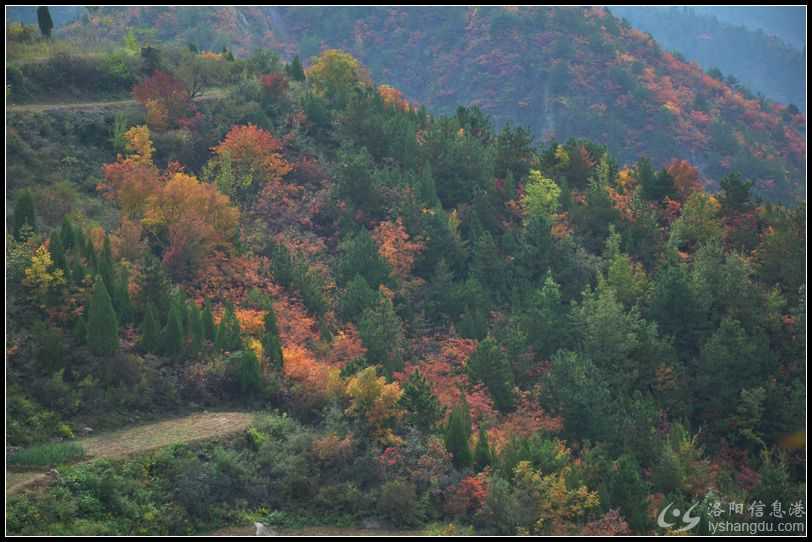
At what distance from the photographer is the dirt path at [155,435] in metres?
24.4

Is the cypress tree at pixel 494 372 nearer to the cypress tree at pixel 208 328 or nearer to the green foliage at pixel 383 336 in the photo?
the green foliage at pixel 383 336

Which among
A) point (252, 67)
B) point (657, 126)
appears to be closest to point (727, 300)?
point (252, 67)

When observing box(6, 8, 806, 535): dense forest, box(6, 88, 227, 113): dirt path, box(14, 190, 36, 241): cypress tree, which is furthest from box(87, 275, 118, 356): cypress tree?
box(6, 88, 227, 113): dirt path

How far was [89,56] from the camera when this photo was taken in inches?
2041

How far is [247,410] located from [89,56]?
29.9 m

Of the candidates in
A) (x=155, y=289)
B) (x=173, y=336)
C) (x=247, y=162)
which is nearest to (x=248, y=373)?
(x=173, y=336)

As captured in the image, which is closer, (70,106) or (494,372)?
(494,372)

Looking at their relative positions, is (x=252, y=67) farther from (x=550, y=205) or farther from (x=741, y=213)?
(x=741, y=213)

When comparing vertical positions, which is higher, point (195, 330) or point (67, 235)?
point (67, 235)

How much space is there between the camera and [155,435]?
26594mm

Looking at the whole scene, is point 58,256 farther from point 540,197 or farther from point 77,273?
point 540,197

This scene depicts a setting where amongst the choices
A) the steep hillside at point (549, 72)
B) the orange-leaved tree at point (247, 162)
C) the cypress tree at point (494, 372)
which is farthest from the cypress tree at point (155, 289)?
the steep hillside at point (549, 72)

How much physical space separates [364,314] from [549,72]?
309ft

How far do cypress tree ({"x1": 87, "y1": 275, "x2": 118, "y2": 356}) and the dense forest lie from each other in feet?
0.22
